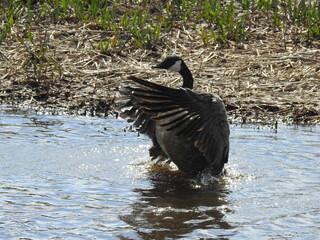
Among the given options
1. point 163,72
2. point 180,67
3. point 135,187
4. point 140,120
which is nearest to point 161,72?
point 163,72

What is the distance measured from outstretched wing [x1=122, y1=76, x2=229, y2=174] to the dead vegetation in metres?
2.85

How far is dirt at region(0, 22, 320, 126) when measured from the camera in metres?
9.87

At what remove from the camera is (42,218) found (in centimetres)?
522

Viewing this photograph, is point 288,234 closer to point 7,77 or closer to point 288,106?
point 288,106

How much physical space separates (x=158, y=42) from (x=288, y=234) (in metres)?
7.37

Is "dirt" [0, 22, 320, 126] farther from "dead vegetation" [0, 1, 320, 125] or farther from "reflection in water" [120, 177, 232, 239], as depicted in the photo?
"reflection in water" [120, 177, 232, 239]

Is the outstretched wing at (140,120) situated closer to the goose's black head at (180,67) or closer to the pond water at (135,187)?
the pond water at (135,187)

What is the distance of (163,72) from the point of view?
10.9m

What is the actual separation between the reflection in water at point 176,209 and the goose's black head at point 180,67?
3.62 feet

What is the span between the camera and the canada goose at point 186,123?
20.2ft

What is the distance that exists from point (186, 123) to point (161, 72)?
15.3 ft

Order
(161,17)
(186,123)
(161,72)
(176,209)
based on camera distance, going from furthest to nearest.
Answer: (161,17) → (161,72) → (186,123) → (176,209)

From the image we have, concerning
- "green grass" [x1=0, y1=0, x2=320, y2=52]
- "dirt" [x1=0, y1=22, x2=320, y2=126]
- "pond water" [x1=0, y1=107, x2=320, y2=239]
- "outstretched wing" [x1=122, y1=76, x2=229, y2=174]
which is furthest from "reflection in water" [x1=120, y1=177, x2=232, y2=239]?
"green grass" [x1=0, y1=0, x2=320, y2=52]

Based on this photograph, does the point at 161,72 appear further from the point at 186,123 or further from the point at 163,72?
the point at 186,123
